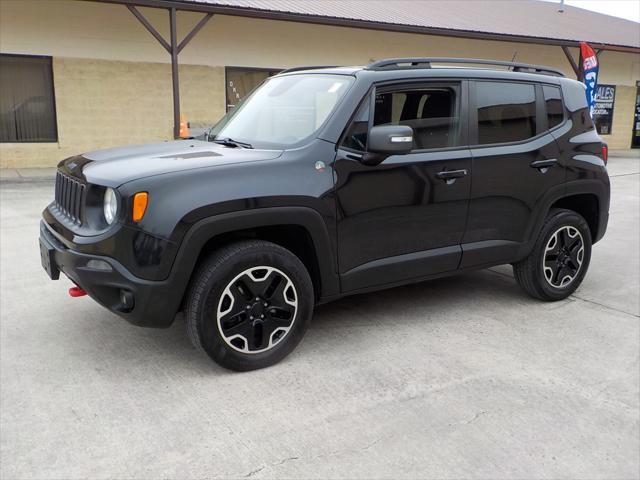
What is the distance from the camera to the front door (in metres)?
3.80

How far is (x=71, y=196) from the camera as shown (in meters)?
3.71

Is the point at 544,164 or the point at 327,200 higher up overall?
the point at 544,164

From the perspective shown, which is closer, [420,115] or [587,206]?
Answer: [420,115]

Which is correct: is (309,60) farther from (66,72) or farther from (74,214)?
(74,214)

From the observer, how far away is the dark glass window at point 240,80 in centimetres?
1598

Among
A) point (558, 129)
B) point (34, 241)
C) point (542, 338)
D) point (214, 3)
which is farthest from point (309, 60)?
point (542, 338)

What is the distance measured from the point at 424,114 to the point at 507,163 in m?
0.77

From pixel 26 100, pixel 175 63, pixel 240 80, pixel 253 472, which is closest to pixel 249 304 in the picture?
pixel 253 472

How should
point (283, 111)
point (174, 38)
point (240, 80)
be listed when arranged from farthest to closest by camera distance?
point (240, 80) < point (174, 38) < point (283, 111)

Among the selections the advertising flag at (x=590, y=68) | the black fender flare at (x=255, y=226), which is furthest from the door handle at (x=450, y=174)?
the advertising flag at (x=590, y=68)

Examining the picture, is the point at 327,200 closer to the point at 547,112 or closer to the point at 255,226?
the point at 255,226

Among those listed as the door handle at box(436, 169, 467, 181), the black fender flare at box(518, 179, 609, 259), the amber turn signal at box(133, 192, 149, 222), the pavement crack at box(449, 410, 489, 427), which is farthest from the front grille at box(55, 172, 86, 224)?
the black fender flare at box(518, 179, 609, 259)

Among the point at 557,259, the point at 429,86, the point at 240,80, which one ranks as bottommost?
the point at 557,259

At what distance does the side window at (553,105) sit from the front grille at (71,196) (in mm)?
3469
